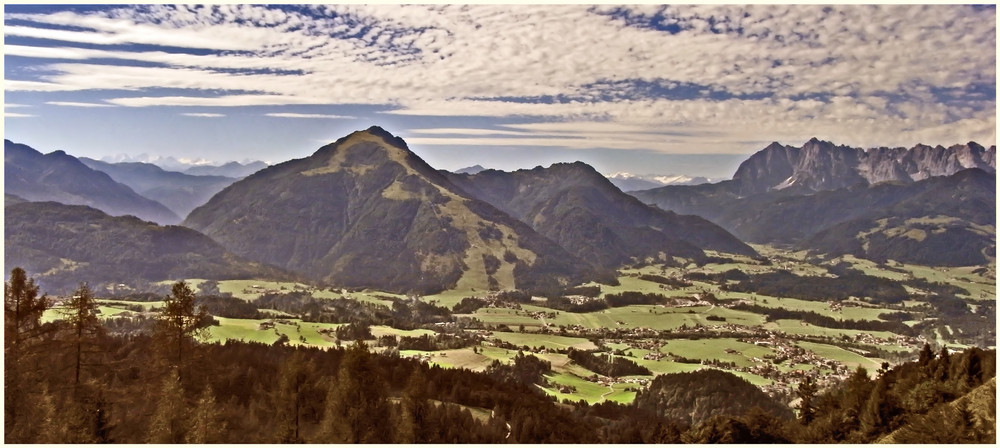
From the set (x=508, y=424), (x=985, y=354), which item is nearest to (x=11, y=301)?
(x=508, y=424)

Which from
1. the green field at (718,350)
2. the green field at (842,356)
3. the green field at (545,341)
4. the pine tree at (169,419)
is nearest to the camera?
the pine tree at (169,419)

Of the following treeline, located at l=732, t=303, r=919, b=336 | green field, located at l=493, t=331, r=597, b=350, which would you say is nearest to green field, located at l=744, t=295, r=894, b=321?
treeline, located at l=732, t=303, r=919, b=336

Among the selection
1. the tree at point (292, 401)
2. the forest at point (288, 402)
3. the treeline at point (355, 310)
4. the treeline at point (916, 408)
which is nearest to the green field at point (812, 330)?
the treeline at point (355, 310)

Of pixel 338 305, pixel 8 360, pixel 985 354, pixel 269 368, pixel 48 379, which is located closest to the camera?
pixel 8 360

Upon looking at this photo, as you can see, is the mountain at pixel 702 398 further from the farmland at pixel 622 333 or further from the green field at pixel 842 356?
the green field at pixel 842 356

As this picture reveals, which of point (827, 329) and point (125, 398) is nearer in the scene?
point (125, 398)

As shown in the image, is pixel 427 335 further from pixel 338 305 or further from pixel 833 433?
pixel 833 433

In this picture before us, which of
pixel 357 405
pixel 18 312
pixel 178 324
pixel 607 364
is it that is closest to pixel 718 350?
pixel 607 364
